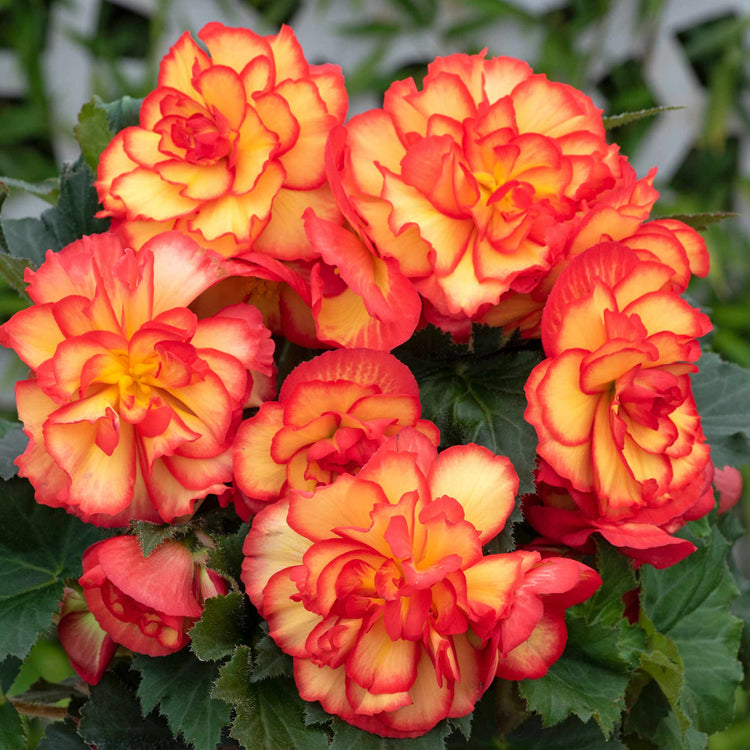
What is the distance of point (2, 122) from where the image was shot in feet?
5.52

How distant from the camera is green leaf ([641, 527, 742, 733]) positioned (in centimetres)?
61

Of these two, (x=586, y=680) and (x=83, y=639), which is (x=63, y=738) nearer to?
(x=83, y=639)

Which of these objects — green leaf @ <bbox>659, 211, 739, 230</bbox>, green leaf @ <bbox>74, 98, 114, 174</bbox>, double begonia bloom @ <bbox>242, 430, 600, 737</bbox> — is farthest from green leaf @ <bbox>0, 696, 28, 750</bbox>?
green leaf @ <bbox>659, 211, 739, 230</bbox>

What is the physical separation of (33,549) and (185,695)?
137mm

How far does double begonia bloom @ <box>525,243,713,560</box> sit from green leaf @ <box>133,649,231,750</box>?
8.1 inches

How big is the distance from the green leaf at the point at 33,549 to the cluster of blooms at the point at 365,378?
0.09m

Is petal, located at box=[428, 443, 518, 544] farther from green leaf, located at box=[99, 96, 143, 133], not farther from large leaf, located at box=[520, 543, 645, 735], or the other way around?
green leaf, located at box=[99, 96, 143, 133]

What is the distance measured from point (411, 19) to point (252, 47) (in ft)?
4.20

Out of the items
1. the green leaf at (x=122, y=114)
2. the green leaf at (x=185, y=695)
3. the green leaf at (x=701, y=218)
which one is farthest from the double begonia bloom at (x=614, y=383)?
the green leaf at (x=122, y=114)

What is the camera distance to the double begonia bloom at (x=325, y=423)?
1.39 feet

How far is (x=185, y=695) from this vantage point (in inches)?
18.9

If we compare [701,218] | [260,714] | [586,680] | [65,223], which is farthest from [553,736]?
[65,223]

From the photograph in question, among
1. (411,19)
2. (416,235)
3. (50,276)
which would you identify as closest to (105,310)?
(50,276)

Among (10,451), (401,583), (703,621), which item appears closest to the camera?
(401,583)
